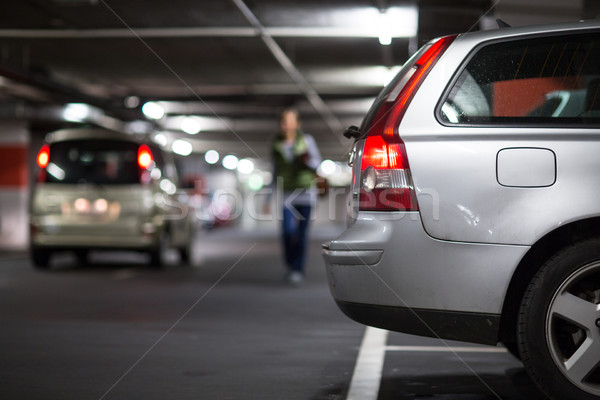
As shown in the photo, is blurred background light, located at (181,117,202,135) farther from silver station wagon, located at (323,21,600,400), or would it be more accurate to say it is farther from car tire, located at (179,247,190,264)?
silver station wagon, located at (323,21,600,400)

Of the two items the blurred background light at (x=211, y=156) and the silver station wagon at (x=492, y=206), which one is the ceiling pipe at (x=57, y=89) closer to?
the silver station wagon at (x=492, y=206)

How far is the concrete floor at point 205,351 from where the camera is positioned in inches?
177

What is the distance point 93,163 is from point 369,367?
8026 millimetres

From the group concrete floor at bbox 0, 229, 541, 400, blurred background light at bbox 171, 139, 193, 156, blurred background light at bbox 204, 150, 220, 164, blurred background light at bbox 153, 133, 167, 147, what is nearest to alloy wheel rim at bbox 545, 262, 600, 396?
concrete floor at bbox 0, 229, 541, 400

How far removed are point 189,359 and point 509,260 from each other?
2.33 m

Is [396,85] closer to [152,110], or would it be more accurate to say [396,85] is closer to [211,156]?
[152,110]

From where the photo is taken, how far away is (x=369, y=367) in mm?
5125

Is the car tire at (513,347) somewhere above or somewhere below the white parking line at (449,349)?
above

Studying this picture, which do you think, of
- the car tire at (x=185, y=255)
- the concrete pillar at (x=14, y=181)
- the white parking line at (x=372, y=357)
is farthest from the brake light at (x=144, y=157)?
the concrete pillar at (x=14, y=181)

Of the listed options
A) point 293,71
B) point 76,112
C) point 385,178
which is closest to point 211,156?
point 76,112

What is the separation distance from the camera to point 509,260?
3742 mm

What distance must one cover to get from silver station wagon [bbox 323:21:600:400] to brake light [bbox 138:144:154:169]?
858 cm

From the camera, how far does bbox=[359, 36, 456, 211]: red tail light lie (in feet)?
13.0

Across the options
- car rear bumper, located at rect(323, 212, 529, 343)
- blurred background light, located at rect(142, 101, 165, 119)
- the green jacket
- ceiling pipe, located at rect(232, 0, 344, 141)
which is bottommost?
car rear bumper, located at rect(323, 212, 529, 343)
